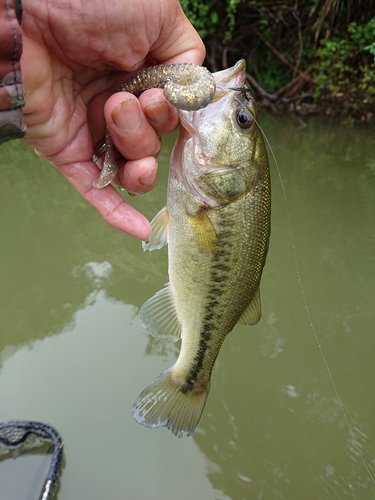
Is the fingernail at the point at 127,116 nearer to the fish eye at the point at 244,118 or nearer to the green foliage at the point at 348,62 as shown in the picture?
the fish eye at the point at 244,118

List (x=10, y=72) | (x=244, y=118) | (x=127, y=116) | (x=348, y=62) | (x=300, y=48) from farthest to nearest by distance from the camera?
(x=300, y=48) < (x=348, y=62) < (x=244, y=118) < (x=127, y=116) < (x=10, y=72)

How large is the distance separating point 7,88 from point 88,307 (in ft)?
6.76

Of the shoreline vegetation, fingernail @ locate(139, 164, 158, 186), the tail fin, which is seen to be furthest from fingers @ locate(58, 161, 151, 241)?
the shoreline vegetation

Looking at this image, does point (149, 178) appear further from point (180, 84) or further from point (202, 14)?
point (202, 14)

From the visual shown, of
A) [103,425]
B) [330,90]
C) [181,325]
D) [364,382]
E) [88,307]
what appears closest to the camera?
[181,325]

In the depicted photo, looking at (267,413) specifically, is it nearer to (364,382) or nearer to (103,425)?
(364,382)

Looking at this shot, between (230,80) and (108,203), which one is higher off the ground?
(230,80)

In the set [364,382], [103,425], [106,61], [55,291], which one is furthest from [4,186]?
[364,382]

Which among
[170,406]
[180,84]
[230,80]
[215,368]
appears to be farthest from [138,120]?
[215,368]

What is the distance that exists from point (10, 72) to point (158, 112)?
474mm

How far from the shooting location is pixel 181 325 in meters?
1.84

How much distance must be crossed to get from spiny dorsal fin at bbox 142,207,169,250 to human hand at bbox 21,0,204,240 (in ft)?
0.16

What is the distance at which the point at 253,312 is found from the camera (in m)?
1.79

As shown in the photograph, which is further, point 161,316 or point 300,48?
point 300,48
